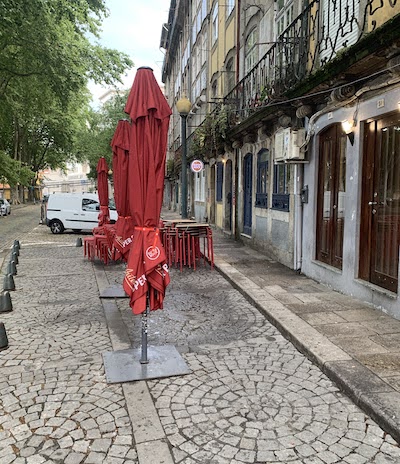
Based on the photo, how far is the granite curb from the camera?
10.5 ft

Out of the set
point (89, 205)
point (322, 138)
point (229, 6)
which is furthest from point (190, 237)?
point (229, 6)

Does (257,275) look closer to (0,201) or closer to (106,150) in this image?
(0,201)

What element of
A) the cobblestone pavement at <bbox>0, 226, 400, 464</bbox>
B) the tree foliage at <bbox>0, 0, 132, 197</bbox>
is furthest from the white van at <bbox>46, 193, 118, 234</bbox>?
the cobblestone pavement at <bbox>0, 226, 400, 464</bbox>

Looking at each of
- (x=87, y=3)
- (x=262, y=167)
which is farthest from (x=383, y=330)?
(x=87, y=3)

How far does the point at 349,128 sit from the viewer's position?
20.9 ft

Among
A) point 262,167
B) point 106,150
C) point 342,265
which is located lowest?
point 342,265

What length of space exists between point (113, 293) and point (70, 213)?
36.5 ft

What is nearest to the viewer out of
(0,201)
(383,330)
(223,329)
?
(383,330)

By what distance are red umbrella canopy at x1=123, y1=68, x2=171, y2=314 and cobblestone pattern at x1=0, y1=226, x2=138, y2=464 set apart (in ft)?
2.96

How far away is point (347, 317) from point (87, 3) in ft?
46.5

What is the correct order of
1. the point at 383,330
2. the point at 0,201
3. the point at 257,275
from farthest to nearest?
the point at 0,201 < the point at 257,275 < the point at 383,330

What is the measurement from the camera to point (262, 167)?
11273 millimetres

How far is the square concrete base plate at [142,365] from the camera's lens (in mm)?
3986

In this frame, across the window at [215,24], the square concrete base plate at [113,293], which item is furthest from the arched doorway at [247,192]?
the window at [215,24]
